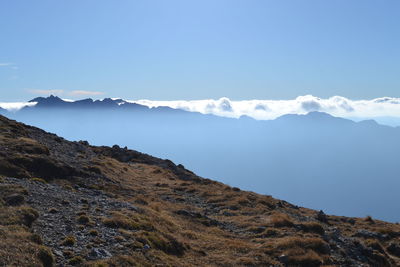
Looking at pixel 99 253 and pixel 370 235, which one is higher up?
pixel 370 235

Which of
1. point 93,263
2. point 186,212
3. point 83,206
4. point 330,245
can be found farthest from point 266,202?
point 93,263

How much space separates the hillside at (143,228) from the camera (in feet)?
57.0

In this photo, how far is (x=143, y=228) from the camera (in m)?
23.5

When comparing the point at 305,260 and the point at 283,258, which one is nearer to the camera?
the point at 305,260

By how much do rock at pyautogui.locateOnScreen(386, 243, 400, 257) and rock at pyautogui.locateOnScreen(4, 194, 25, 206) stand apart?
29426 mm

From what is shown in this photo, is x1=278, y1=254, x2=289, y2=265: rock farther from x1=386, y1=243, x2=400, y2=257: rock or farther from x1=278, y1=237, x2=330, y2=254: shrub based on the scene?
x1=386, y1=243, x2=400, y2=257: rock

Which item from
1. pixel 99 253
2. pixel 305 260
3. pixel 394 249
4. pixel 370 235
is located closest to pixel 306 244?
pixel 305 260

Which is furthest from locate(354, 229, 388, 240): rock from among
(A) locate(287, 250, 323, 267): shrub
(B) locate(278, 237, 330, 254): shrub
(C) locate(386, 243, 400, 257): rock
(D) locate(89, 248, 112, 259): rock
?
(D) locate(89, 248, 112, 259): rock

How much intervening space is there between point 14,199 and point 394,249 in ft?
99.3

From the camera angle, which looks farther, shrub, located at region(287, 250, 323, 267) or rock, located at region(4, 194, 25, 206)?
shrub, located at region(287, 250, 323, 267)

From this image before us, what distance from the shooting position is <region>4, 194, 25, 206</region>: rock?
21683 millimetres

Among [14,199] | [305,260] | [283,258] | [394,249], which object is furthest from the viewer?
[394,249]

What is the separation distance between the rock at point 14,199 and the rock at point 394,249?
29.4m

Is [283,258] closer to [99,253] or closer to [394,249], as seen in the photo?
[99,253]
